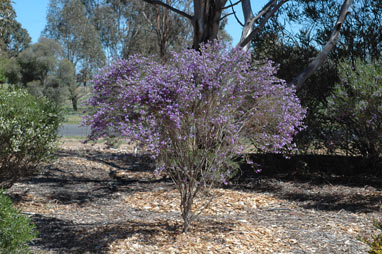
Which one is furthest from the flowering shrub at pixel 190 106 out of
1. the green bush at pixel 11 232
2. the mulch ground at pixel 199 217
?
the green bush at pixel 11 232

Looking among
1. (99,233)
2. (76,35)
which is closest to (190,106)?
(99,233)

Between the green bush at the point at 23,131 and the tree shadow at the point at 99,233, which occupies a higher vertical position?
the green bush at the point at 23,131

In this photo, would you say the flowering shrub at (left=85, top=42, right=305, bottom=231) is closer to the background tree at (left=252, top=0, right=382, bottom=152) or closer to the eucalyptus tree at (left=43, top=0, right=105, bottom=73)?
→ the background tree at (left=252, top=0, right=382, bottom=152)

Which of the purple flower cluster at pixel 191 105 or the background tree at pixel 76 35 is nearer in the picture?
the purple flower cluster at pixel 191 105

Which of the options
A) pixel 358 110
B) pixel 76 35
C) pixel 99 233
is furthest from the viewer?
pixel 76 35

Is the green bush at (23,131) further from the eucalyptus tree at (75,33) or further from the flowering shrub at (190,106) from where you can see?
the eucalyptus tree at (75,33)

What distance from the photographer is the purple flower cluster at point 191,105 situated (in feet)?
13.3

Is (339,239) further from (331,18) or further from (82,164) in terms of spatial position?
(82,164)

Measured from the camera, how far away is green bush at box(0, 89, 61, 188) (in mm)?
5363

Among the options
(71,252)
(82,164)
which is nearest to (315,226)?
(71,252)

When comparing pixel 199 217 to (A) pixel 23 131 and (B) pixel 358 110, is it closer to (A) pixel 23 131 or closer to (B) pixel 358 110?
(A) pixel 23 131

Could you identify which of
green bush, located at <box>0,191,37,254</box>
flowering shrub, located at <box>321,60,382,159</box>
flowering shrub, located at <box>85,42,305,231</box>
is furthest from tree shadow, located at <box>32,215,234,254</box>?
flowering shrub, located at <box>321,60,382,159</box>

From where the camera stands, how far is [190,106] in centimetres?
420

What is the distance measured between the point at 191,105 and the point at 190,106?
0.02 meters
